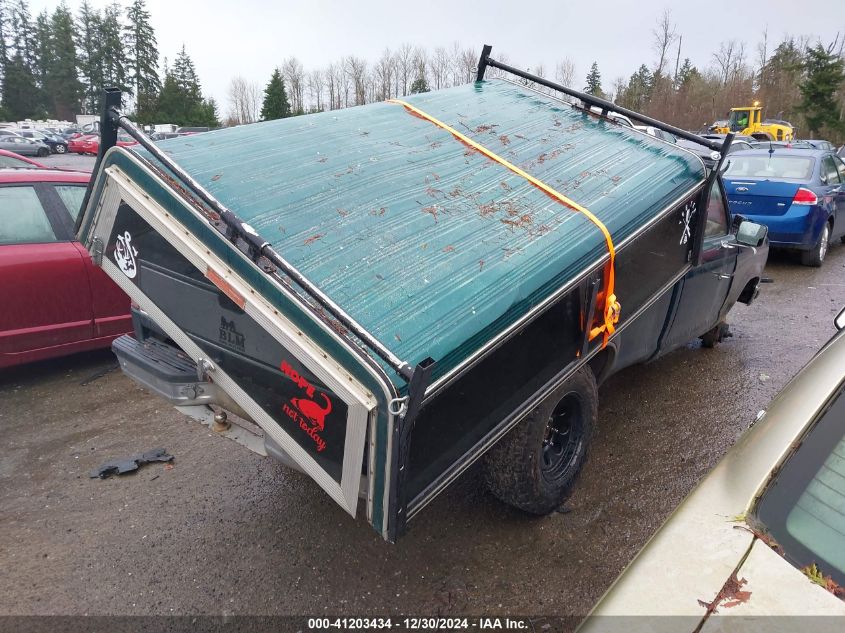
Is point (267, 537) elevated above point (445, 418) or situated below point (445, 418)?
below

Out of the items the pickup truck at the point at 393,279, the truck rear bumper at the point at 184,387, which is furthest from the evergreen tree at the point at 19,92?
the pickup truck at the point at 393,279

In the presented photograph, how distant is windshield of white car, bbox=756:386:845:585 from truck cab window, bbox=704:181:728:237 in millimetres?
2671

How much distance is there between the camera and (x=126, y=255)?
2.59 m

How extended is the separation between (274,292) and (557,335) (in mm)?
1259

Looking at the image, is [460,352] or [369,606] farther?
[369,606]

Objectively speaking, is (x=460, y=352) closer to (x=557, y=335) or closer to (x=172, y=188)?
(x=557, y=335)

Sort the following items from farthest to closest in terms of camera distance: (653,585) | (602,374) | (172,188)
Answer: (602,374)
(172,188)
(653,585)

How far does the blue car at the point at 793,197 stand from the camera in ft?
25.6

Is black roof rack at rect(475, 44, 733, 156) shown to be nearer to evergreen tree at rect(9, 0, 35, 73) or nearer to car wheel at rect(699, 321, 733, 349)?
car wheel at rect(699, 321, 733, 349)

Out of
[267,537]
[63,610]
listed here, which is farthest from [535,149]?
[63,610]

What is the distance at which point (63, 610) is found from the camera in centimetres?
Answer: 248

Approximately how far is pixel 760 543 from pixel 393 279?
1.36m

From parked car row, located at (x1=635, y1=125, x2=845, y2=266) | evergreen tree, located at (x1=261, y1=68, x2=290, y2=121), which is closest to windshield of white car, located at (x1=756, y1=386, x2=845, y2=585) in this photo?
parked car row, located at (x1=635, y1=125, x2=845, y2=266)

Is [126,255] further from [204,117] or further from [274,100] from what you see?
[204,117]
